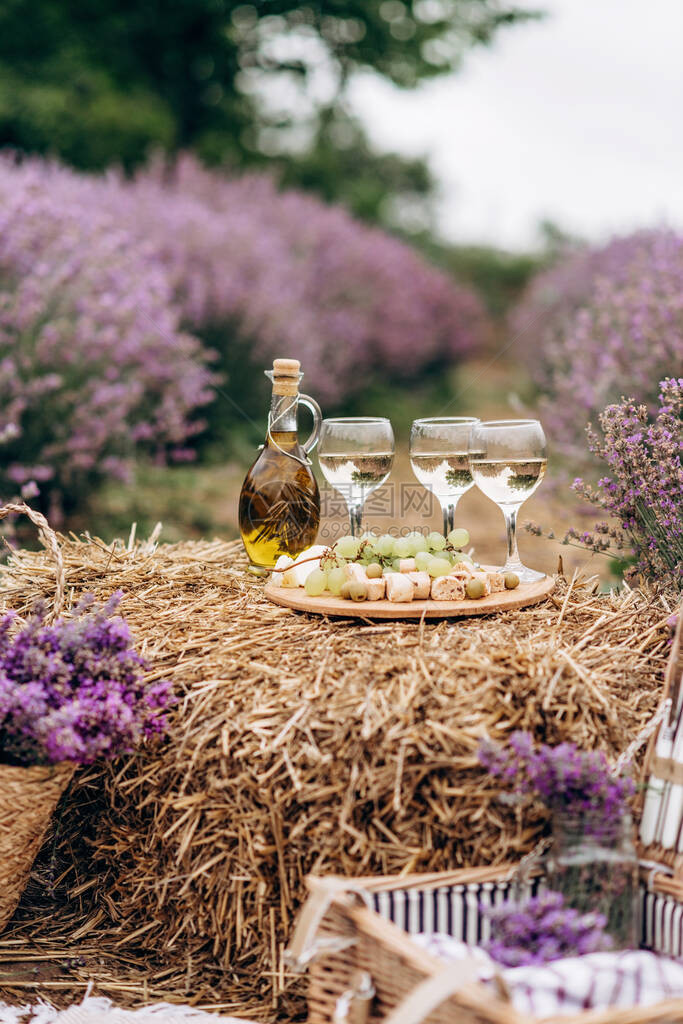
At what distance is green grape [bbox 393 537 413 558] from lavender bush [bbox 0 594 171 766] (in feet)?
2.31

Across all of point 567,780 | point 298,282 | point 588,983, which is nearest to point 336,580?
point 567,780

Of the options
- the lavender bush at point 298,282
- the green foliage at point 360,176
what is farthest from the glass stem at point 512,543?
the green foliage at point 360,176

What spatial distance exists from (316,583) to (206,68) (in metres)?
11.6

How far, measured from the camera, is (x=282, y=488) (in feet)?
8.22

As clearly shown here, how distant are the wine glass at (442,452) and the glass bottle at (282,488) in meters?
0.33

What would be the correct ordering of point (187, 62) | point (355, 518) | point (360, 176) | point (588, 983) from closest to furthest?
point (588, 983) → point (355, 518) → point (187, 62) → point (360, 176)

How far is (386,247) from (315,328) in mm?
2995

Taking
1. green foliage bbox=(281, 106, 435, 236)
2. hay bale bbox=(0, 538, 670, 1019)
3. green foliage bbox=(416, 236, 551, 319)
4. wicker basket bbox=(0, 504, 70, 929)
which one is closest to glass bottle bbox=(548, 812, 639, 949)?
hay bale bbox=(0, 538, 670, 1019)

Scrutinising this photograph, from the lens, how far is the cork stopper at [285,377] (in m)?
2.43

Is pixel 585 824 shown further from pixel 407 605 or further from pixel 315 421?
pixel 315 421

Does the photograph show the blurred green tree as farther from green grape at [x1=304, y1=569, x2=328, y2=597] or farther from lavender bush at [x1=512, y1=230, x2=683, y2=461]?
green grape at [x1=304, y1=569, x2=328, y2=597]

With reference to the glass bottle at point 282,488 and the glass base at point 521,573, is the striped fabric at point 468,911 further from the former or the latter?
the glass bottle at point 282,488

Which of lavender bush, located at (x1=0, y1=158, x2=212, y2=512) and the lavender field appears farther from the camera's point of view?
lavender bush, located at (x1=0, y1=158, x2=212, y2=512)

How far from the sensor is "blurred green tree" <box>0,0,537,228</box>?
10469 millimetres
